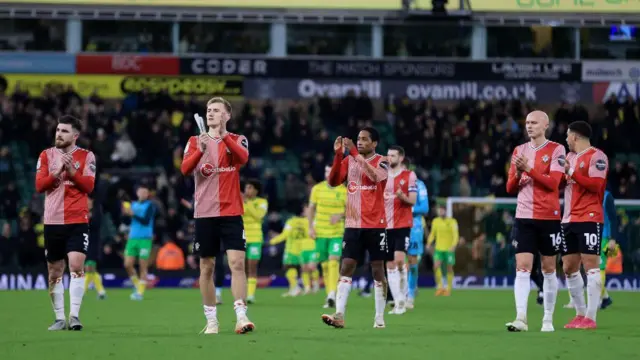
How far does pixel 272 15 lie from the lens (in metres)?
34.0

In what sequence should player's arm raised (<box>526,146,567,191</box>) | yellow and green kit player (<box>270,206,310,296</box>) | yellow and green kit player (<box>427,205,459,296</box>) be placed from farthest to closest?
yellow and green kit player (<box>270,206,310,296</box>), yellow and green kit player (<box>427,205,459,296</box>), player's arm raised (<box>526,146,567,191</box>)

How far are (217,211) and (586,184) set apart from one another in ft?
14.0

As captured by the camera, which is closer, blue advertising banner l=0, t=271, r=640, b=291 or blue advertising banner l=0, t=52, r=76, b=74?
blue advertising banner l=0, t=271, r=640, b=291

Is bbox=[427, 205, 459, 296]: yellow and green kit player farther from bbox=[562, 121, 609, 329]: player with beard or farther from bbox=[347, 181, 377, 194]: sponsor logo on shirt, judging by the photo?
bbox=[347, 181, 377, 194]: sponsor logo on shirt

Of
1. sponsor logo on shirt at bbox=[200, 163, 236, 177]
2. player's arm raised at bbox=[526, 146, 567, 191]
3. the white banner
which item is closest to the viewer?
sponsor logo on shirt at bbox=[200, 163, 236, 177]

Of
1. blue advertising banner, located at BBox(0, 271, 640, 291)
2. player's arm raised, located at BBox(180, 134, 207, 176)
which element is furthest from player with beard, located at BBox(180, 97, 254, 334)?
blue advertising banner, located at BBox(0, 271, 640, 291)

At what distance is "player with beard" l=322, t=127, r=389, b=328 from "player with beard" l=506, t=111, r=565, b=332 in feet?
4.98

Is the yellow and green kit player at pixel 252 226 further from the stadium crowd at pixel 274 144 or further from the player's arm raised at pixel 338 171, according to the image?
the stadium crowd at pixel 274 144

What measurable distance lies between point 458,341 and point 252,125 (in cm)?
2286

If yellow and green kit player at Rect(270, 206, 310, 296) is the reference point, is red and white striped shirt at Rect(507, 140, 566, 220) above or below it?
above

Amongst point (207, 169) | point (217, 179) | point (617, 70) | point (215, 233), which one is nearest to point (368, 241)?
point (215, 233)

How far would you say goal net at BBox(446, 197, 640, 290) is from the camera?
1136 inches

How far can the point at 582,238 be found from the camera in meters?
14.0

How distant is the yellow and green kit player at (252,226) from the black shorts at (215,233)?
8993 millimetres
